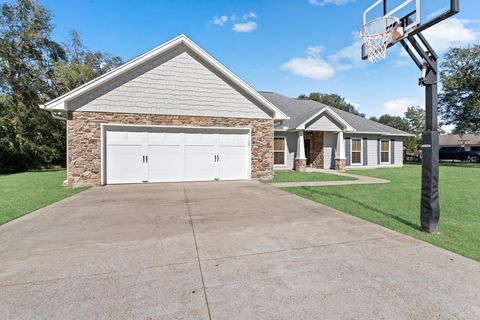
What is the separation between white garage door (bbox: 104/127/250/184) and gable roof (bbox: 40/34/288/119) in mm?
1825

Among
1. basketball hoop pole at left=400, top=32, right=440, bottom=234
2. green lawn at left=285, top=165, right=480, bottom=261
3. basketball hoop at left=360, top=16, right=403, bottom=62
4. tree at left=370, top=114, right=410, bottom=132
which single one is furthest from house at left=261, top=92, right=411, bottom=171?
tree at left=370, top=114, right=410, bottom=132

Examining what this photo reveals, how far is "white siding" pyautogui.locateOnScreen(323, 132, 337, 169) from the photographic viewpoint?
17953mm

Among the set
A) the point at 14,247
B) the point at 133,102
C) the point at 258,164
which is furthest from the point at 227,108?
the point at 14,247

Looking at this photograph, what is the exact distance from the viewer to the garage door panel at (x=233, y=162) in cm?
1223

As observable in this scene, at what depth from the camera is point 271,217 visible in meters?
5.96

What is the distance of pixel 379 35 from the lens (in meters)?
5.91

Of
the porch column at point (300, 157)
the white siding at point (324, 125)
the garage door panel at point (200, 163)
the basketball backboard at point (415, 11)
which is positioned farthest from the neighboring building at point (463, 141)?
the basketball backboard at point (415, 11)

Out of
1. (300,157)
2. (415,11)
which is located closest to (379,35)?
(415,11)

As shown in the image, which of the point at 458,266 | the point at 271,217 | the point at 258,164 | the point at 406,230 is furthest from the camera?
the point at 258,164

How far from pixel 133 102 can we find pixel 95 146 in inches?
96.3

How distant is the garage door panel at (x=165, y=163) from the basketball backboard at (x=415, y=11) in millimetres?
8922

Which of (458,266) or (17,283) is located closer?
(17,283)

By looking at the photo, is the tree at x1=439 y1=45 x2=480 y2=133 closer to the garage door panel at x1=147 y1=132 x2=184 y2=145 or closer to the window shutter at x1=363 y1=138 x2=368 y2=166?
the window shutter at x1=363 y1=138 x2=368 y2=166

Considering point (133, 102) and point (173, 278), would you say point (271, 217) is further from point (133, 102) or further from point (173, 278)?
point (133, 102)
